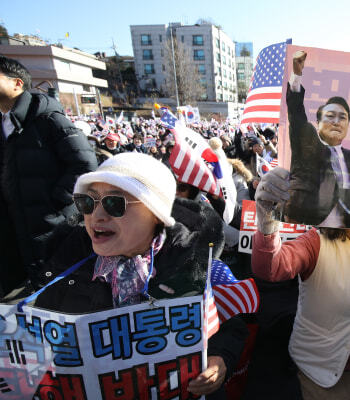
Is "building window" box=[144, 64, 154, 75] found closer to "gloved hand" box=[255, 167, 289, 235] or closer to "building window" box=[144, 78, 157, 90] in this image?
"building window" box=[144, 78, 157, 90]

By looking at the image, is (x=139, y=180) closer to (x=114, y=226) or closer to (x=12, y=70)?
(x=114, y=226)

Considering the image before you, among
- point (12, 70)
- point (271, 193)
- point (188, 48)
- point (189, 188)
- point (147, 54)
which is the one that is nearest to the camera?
point (271, 193)

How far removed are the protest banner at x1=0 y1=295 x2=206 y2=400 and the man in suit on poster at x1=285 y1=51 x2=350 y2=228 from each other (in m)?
0.57

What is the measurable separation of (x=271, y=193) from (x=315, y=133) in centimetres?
31

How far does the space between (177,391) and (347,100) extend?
4.30 feet

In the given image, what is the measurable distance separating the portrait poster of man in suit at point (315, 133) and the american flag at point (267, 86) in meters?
0.50

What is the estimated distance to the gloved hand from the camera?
1.11 m

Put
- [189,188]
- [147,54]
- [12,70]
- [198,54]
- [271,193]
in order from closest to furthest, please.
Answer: [271,193] < [12,70] < [189,188] < [198,54] < [147,54]

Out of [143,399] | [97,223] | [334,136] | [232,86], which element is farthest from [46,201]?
[232,86]

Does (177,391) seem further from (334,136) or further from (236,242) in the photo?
(236,242)

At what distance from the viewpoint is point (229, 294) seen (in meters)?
1.49

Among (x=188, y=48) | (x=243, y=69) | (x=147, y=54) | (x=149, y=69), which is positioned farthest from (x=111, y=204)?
→ (x=243, y=69)

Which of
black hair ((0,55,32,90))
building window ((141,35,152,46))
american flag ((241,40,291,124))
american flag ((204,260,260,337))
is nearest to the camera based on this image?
american flag ((204,260,260,337))

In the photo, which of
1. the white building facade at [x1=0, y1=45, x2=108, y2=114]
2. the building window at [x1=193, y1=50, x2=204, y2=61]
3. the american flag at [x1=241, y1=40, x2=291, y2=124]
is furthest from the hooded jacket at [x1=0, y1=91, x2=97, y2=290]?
the building window at [x1=193, y1=50, x2=204, y2=61]
